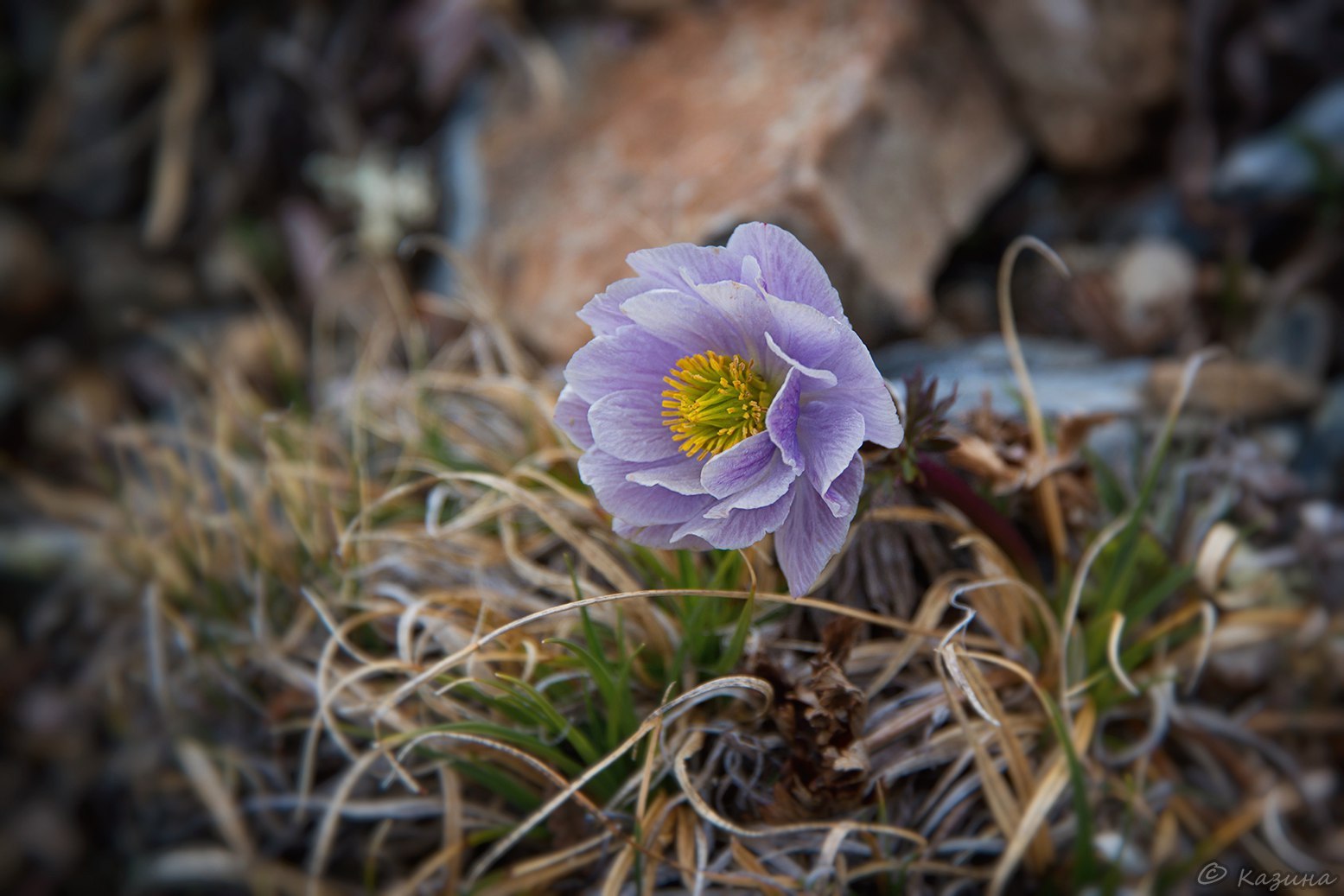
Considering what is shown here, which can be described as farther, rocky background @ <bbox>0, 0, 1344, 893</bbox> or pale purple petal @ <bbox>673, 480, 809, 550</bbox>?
rocky background @ <bbox>0, 0, 1344, 893</bbox>

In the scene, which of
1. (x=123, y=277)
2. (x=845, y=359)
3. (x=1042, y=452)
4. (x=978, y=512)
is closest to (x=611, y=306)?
(x=845, y=359)

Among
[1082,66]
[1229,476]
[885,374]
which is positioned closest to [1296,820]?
[1229,476]

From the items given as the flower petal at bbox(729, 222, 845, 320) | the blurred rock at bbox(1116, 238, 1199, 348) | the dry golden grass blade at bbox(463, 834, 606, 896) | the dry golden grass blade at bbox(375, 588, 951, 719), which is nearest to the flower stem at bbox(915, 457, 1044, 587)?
the dry golden grass blade at bbox(375, 588, 951, 719)

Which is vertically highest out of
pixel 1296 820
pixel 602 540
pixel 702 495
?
pixel 702 495

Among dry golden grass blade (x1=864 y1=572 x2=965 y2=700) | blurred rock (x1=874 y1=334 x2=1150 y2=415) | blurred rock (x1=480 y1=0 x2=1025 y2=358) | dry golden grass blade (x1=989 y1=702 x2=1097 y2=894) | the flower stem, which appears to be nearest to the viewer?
the flower stem

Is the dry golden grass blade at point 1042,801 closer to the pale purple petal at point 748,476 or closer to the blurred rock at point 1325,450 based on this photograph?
the pale purple petal at point 748,476

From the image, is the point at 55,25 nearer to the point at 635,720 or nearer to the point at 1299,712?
the point at 635,720

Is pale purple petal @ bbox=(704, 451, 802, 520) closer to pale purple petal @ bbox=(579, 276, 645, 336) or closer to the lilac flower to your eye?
the lilac flower

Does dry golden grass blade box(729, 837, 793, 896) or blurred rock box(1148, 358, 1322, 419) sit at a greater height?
→ dry golden grass blade box(729, 837, 793, 896)
